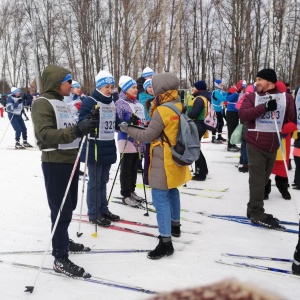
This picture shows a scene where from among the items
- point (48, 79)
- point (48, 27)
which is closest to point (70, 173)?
point (48, 79)

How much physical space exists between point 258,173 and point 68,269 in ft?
8.11

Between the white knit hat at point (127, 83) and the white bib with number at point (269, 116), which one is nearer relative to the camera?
the white bib with number at point (269, 116)

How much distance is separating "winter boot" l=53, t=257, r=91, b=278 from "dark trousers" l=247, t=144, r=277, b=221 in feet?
7.48

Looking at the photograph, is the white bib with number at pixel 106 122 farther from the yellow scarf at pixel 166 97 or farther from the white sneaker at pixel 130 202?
the white sneaker at pixel 130 202

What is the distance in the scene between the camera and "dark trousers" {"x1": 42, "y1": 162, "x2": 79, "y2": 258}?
3.16 metres

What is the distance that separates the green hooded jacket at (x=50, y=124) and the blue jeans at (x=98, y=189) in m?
1.08

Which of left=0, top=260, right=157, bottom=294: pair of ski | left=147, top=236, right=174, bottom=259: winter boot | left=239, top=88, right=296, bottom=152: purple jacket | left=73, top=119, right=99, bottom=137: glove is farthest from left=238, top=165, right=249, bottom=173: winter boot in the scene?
left=73, top=119, right=99, bottom=137: glove

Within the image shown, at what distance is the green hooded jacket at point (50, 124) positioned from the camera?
3023 mm

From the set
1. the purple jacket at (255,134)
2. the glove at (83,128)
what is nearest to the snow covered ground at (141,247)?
the purple jacket at (255,134)

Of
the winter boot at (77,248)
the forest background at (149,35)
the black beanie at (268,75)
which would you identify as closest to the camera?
the winter boot at (77,248)

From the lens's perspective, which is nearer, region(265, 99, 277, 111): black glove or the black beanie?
region(265, 99, 277, 111): black glove

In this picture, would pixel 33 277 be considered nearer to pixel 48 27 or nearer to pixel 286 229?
pixel 286 229

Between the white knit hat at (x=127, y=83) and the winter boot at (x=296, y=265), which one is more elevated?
the white knit hat at (x=127, y=83)

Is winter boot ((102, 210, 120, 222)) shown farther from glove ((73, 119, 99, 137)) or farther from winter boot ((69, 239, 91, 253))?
glove ((73, 119, 99, 137))
